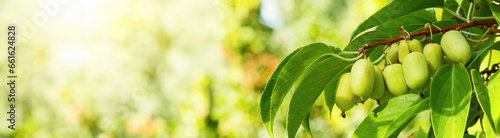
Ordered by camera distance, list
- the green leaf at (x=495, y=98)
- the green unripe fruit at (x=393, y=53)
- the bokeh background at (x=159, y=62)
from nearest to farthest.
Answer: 1. the green leaf at (x=495, y=98)
2. the green unripe fruit at (x=393, y=53)
3. the bokeh background at (x=159, y=62)

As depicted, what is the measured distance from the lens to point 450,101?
357mm

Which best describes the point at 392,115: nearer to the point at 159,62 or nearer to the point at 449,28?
the point at 449,28

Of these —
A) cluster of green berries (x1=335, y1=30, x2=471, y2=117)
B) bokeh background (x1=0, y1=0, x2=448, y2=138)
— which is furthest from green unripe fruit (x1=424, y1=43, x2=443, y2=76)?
bokeh background (x1=0, y1=0, x2=448, y2=138)

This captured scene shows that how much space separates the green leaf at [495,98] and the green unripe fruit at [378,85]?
0.30 feet

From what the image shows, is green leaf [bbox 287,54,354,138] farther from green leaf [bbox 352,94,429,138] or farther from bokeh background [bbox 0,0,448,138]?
bokeh background [bbox 0,0,448,138]

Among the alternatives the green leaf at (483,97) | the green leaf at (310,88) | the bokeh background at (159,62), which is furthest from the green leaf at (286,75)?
the bokeh background at (159,62)

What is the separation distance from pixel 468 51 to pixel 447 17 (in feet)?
0.70

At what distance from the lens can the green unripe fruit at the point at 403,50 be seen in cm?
41

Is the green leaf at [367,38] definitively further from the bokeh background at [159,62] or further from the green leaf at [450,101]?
the bokeh background at [159,62]

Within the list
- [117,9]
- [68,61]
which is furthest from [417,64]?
[68,61]

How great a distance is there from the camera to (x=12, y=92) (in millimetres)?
2258

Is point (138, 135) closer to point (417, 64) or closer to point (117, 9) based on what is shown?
point (117, 9)

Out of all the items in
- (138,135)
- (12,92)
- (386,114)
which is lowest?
(386,114)

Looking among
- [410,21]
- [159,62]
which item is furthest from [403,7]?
[159,62]
